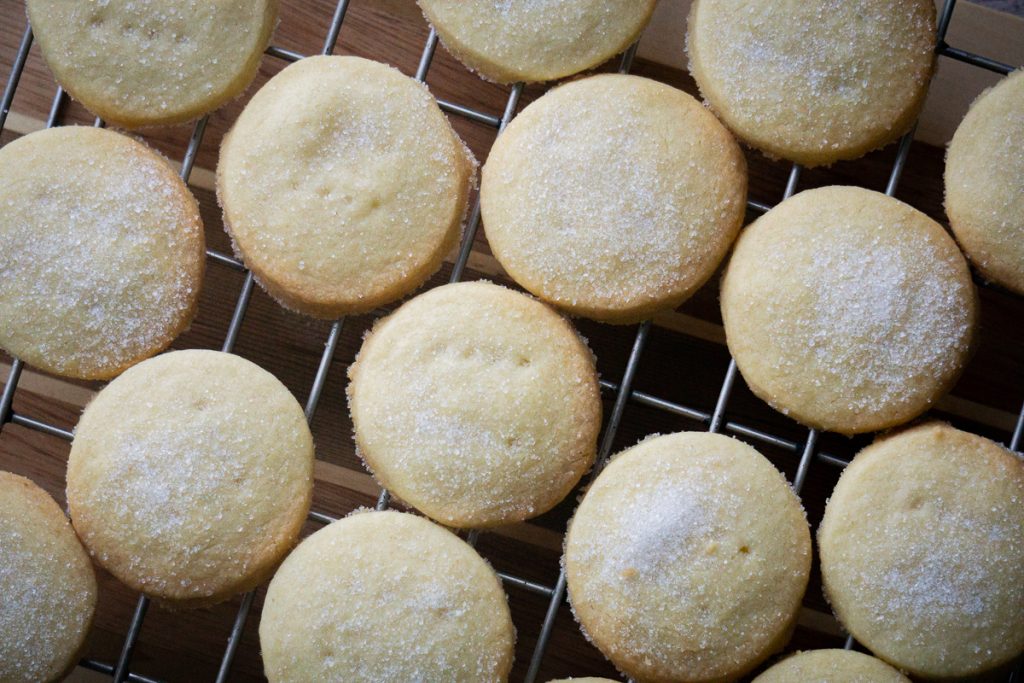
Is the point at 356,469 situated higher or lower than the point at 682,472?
lower

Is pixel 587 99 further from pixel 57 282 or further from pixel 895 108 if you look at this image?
pixel 57 282

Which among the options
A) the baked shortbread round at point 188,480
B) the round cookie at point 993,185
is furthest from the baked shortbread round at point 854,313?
the baked shortbread round at point 188,480

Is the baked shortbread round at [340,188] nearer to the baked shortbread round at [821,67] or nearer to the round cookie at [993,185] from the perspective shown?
the baked shortbread round at [821,67]

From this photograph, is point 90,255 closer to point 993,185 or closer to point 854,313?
point 854,313

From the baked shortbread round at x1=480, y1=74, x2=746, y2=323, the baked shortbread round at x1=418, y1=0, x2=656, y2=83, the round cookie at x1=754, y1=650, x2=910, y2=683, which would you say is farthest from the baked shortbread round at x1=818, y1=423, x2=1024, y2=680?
the baked shortbread round at x1=418, y1=0, x2=656, y2=83

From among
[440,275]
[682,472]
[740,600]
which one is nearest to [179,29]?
[440,275]

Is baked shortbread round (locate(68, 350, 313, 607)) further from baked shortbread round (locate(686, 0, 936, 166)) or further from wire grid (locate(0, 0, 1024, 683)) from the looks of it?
baked shortbread round (locate(686, 0, 936, 166))

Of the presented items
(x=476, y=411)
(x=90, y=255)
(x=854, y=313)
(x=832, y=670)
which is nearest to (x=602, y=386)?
(x=476, y=411)
